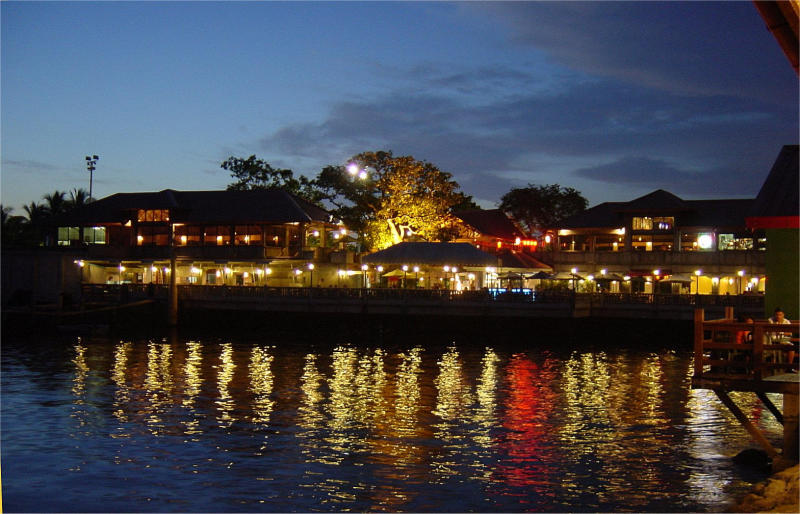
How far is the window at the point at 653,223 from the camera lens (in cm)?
6450

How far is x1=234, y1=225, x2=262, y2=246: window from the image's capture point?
6825 cm

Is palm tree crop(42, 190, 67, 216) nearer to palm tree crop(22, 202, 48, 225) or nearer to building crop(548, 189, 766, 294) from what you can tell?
palm tree crop(22, 202, 48, 225)

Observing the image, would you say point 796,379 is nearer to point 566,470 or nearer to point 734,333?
point 734,333

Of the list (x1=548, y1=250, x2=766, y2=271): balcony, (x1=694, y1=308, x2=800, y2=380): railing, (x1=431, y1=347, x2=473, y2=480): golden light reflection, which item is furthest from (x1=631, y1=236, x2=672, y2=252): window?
(x1=694, y1=308, x2=800, y2=380): railing

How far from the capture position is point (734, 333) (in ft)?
53.4

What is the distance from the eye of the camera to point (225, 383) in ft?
102

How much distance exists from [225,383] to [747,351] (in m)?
20.0

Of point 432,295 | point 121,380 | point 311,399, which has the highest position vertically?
point 432,295

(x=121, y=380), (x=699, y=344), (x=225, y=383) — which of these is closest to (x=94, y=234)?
(x=121, y=380)

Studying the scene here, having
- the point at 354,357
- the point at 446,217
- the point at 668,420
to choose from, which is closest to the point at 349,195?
the point at 446,217

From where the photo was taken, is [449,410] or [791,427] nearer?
[791,427]

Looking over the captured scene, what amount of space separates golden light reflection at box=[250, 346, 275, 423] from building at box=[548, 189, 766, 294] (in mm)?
28111

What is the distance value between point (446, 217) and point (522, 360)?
88.9 feet

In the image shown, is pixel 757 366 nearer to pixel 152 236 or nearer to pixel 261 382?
pixel 261 382
